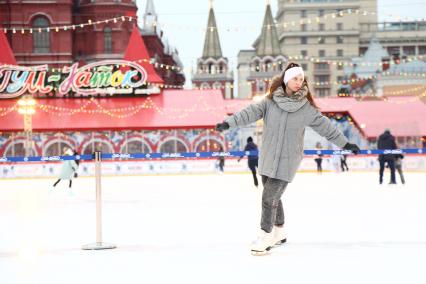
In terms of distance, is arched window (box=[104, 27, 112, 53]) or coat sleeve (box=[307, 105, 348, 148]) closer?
coat sleeve (box=[307, 105, 348, 148])

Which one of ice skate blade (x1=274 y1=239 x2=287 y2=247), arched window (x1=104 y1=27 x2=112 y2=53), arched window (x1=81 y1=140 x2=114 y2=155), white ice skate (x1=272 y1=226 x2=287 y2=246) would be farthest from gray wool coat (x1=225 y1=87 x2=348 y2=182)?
arched window (x1=104 y1=27 x2=112 y2=53)

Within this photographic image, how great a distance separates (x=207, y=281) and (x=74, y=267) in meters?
1.23

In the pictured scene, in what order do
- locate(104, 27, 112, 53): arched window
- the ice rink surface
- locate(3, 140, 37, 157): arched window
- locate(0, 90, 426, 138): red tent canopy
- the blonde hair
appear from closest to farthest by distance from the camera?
the ice rink surface
the blonde hair
locate(3, 140, 37, 157): arched window
locate(0, 90, 426, 138): red tent canopy
locate(104, 27, 112, 53): arched window

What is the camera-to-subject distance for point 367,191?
1471 centimetres

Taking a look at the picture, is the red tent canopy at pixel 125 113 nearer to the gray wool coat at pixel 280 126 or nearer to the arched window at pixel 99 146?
the arched window at pixel 99 146

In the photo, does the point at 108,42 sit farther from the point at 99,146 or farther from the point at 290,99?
the point at 290,99

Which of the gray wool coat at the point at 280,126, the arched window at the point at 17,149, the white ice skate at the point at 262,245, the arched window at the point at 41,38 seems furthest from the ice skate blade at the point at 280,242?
the arched window at the point at 41,38

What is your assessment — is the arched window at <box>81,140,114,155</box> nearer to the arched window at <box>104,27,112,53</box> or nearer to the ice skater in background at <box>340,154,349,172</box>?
the ice skater in background at <box>340,154,349,172</box>

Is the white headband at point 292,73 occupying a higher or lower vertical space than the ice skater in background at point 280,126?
higher

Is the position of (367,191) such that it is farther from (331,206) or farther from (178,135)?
(178,135)

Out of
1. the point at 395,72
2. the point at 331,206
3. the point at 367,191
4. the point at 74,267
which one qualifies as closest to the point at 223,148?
the point at 367,191

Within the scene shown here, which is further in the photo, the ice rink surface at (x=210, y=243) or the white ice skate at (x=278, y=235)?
the white ice skate at (x=278, y=235)

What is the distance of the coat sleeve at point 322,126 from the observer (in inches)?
231

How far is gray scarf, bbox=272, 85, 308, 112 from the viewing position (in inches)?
226
